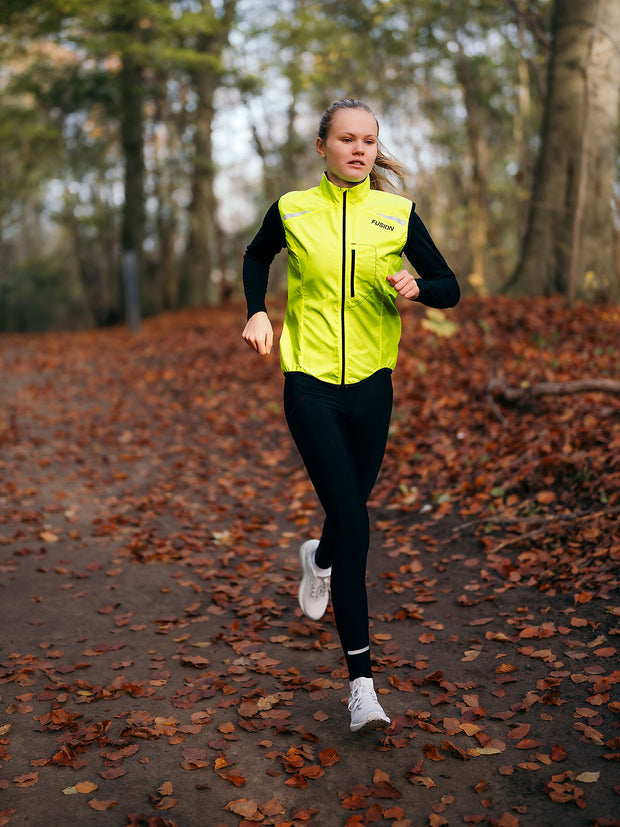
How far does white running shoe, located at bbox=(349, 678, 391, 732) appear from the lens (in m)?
3.28

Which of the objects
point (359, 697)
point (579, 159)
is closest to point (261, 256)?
point (359, 697)

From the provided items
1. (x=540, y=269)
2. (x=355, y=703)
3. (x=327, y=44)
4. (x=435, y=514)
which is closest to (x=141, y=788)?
(x=355, y=703)

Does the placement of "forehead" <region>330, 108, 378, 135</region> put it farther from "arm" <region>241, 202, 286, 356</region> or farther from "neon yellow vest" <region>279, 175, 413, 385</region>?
"arm" <region>241, 202, 286, 356</region>

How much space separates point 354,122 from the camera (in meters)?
3.34

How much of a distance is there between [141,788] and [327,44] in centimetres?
1952

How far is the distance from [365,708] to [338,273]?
6.16ft

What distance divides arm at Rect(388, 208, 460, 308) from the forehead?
0.41 m

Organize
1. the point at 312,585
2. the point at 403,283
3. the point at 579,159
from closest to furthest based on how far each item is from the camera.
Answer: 1. the point at 403,283
2. the point at 312,585
3. the point at 579,159

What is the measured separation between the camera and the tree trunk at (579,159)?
1050 cm

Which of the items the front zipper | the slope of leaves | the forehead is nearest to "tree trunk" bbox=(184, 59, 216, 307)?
the slope of leaves

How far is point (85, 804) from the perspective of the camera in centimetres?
303

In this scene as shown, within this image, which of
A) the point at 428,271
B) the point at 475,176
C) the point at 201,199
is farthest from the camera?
the point at 201,199

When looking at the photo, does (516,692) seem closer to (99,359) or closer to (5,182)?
(99,359)

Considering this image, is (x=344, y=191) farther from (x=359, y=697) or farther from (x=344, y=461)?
(x=359, y=697)
